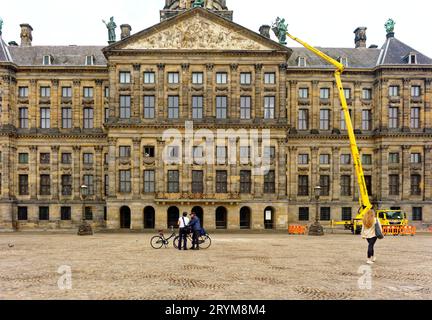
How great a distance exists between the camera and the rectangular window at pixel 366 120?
61094mm

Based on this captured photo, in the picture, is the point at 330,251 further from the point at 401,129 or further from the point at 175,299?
the point at 401,129

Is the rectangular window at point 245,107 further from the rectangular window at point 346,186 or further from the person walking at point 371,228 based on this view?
the person walking at point 371,228

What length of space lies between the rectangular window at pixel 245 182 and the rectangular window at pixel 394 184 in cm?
1848

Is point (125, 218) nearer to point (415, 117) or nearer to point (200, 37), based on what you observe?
point (200, 37)

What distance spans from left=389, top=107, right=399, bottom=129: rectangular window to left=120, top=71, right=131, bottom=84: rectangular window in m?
32.7

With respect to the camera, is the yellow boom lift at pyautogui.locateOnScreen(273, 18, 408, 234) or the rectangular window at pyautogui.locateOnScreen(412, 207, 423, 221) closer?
the yellow boom lift at pyautogui.locateOnScreen(273, 18, 408, 234)

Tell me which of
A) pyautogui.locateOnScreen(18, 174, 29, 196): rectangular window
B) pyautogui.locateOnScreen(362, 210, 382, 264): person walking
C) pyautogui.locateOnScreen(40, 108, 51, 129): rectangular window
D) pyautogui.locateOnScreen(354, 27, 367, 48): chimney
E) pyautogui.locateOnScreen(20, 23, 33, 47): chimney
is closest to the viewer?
pyautogui.locateOnScreen(362, 210, 382, 264): person walking

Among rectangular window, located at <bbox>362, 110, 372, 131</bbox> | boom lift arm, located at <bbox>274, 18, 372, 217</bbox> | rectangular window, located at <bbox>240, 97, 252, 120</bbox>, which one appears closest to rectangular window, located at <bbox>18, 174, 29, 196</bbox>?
rectangular window, located at <bbox>240, 97, 252, 120</bbox>

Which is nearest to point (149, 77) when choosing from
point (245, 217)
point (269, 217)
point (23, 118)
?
point (23, 118)

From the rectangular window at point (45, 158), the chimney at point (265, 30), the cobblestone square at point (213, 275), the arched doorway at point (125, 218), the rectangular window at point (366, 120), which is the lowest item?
the arched doorway at point (125, 218)

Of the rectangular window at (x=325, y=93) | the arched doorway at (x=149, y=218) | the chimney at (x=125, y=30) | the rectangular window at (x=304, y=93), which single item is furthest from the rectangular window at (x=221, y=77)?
the arched doorway at (x=149, y=218)

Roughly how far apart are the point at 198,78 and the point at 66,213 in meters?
23.9

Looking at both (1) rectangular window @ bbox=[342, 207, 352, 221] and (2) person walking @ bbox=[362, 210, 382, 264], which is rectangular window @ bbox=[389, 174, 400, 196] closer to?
(1) rectangular window @ bbox=[342, 207, 352, 221]

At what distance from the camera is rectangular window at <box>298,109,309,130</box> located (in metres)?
61.0
